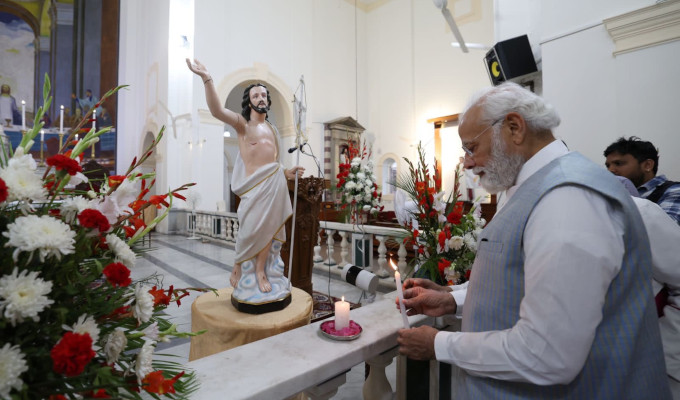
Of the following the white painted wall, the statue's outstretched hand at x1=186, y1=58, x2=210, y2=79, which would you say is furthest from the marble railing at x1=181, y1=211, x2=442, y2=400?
the white painted wall

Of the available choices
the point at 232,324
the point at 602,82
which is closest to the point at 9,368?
the point at 232,324

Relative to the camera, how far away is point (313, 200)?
3762 mm

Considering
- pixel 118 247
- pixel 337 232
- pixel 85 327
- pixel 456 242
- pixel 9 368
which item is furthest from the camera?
pixel 337 232

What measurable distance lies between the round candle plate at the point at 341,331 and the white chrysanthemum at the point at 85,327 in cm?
71

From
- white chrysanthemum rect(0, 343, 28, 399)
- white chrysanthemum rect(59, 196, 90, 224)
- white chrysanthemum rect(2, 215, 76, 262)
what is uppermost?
white chrysanthemum rect(59, 196, 90, 224)

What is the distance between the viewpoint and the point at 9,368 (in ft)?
1.72

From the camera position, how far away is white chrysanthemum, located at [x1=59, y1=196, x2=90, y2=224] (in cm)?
71

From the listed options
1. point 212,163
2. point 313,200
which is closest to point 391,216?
point 212,163

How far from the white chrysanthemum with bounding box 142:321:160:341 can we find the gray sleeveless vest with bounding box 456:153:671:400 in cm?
83

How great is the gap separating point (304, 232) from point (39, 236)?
3.23m

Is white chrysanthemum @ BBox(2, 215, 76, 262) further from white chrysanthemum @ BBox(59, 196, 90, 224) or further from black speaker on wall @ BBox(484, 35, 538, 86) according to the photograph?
black speaker on wall @ BBox(484, 35, 538, 86)

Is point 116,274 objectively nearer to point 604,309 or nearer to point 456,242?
point 604,309

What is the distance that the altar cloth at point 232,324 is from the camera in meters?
1.88

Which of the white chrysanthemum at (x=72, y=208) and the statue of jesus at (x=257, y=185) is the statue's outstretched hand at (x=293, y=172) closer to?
the statue of jesus at (x=257, y=185)
